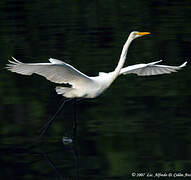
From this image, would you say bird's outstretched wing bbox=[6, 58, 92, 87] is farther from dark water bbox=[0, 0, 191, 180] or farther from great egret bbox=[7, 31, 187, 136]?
dark water bbox=[0, 0, 191, 180]

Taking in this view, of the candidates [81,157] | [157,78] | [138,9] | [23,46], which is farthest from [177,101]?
[138,9]

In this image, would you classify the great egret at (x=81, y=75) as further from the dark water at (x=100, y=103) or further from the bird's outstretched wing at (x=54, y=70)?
the dark water at (x=100, y=103)

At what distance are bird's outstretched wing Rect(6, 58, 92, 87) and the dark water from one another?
33.0 inches

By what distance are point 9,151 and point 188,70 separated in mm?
4948

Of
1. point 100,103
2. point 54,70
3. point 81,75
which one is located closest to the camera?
point 54,70

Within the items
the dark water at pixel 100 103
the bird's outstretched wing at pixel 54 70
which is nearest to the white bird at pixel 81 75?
the bird's outstretched wing at pixel 54 70

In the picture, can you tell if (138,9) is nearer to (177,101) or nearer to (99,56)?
(99,56)

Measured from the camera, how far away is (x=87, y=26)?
16.7 metres

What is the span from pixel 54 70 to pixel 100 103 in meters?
2.28

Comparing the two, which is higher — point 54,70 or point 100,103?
point 54,70

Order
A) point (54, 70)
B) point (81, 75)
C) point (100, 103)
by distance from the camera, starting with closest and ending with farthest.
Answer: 1. point (54, 70)
2. point (81, 75)
3. point (100, 103)

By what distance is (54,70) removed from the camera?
335 inches

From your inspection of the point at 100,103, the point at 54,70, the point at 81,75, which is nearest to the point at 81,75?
the point at 81,75

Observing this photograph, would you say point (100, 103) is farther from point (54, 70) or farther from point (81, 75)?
point (54, 70)
